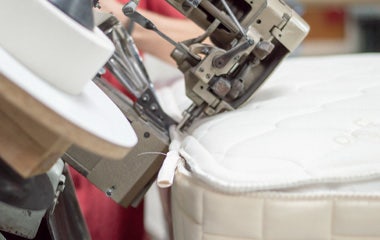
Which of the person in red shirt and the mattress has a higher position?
the mattress

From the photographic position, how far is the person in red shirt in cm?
105

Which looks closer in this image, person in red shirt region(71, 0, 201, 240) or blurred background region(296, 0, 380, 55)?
person in red shirt region(71, 0, 201, 240)

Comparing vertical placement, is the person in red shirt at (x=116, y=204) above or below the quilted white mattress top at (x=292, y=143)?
below

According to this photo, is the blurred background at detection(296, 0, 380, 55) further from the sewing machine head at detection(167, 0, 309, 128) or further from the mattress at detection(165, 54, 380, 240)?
the mattress at detection(165, 54, 380, 240)

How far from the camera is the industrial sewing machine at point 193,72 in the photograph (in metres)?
0.75

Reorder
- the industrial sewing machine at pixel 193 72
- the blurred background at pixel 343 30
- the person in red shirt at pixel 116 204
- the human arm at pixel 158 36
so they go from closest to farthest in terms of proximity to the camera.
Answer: the industrial sewing machine at pixel 193 72
the person in red shirt at pixel 116 204
the human arm at pixel 158 36
the blurred background at pixel 343 30

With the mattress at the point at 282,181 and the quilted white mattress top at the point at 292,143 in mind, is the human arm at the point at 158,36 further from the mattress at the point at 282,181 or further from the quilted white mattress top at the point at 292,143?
the mattress at the point at 282,181

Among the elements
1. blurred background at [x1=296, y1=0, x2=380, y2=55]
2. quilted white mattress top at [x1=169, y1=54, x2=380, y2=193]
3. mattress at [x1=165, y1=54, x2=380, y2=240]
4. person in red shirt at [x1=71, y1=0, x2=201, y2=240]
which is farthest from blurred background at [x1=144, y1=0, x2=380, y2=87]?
mattress at [x1=165, y1=54, x2=380, y2=240]

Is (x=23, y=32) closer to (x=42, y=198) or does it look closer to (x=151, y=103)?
(x=42, y=198)

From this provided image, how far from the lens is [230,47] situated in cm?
81

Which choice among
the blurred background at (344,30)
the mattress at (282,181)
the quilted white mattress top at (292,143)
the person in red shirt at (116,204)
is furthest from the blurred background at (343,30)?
the mattress at (282,181)

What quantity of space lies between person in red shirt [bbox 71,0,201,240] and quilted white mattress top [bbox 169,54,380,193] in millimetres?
325

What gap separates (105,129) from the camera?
0.44 m

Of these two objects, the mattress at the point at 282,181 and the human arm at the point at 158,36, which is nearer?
the mattress at the point at 282,181
